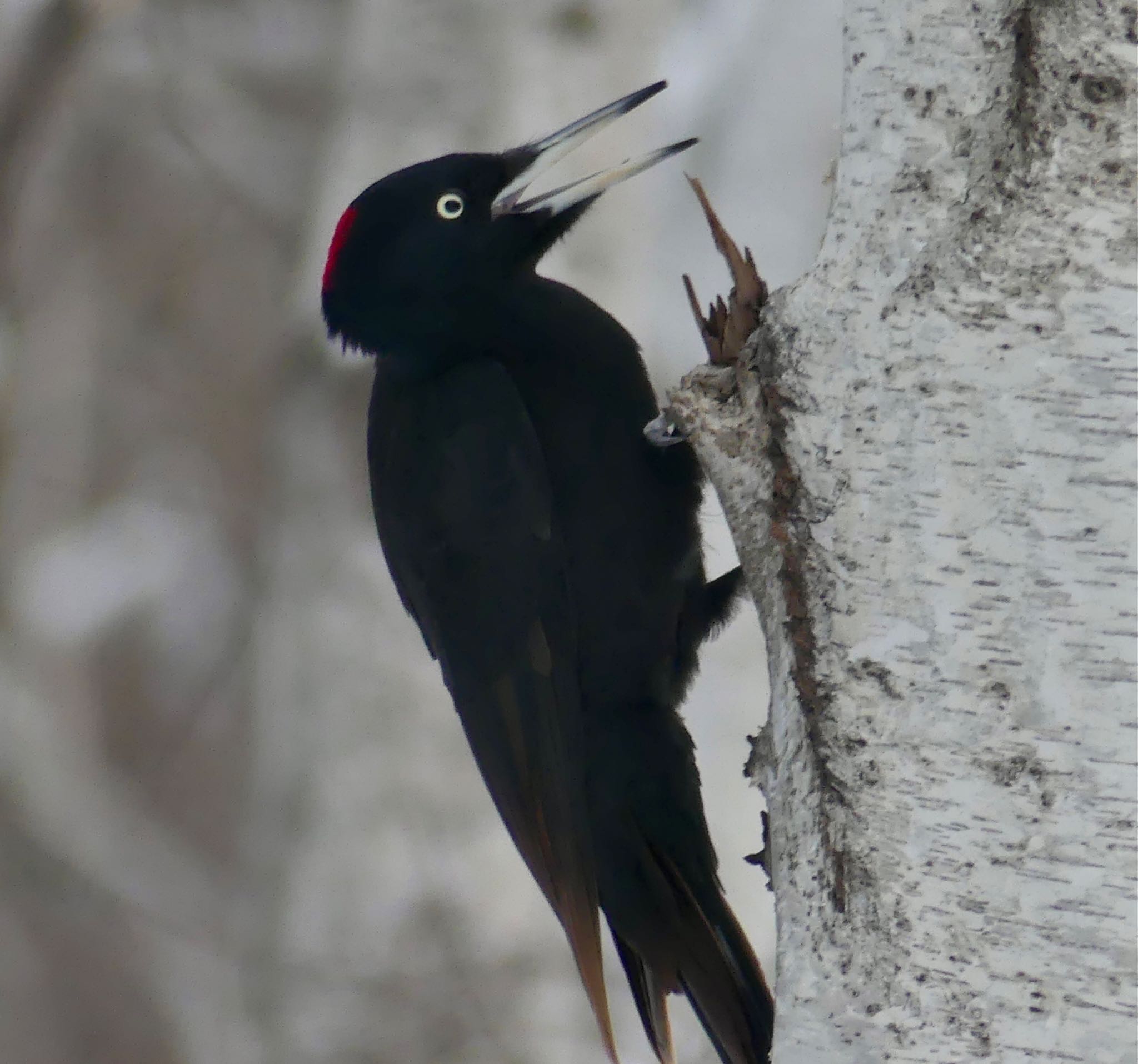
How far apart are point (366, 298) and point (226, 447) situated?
3.09 meters

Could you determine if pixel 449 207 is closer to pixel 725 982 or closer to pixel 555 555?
pixel 555 555

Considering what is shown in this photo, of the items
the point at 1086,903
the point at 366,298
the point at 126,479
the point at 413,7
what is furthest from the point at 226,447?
the point at 1086,903

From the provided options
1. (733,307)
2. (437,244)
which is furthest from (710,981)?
(437,244)

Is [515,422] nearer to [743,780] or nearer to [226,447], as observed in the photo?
[743,780]

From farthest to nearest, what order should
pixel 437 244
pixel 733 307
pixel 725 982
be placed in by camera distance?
1. pixel 437 244
2. pixel 725 982
3. pixel 733 307

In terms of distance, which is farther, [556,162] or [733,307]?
[556,162]

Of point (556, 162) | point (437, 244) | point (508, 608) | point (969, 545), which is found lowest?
point (969, 545)

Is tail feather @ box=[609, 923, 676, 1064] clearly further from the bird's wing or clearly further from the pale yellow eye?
the pale yellow eye

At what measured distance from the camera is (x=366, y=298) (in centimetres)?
221

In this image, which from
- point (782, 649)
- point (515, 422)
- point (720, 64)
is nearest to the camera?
point (782, 649)

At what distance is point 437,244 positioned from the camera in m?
2.19

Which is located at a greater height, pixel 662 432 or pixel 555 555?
pixel 662 432

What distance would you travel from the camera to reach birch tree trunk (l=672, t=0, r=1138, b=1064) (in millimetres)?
1205

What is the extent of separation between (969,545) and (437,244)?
1.16 meters
